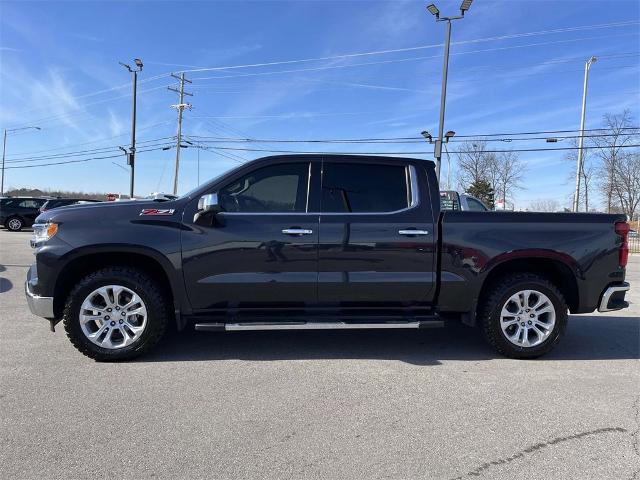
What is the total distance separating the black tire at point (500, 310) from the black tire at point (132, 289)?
3.13m

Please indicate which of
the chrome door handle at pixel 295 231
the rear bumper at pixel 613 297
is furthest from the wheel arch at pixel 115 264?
the rear bumper at pixel 613 297

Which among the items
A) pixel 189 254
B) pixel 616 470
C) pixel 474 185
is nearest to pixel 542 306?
pixel 616 470

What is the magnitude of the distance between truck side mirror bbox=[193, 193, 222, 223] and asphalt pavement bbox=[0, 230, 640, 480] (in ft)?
4.54

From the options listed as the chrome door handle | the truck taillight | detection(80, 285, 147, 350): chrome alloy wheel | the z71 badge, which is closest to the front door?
the chrome door handle

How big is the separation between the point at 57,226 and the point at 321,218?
240 centimetres

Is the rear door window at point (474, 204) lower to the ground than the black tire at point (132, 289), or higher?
higher

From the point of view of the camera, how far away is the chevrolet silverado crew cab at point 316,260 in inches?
176

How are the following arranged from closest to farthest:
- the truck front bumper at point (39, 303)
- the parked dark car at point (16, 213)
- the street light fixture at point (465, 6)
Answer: the truck front bumper at point (39, 303), the street light fixture at point (465, 6), the parked dark car at point (16, 213)

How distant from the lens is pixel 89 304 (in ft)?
14.7

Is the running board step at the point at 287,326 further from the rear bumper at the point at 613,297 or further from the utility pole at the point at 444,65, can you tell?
the utility pole at the point at 444,65

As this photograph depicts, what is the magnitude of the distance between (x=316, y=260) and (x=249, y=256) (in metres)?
0.62

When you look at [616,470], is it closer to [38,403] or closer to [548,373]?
[548,373]

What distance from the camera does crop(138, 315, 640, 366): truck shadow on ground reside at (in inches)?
190

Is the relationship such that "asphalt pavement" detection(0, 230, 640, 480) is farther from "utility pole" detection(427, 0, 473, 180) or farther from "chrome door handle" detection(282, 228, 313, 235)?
"utility pole" detection(427, 0, 473, 180)
